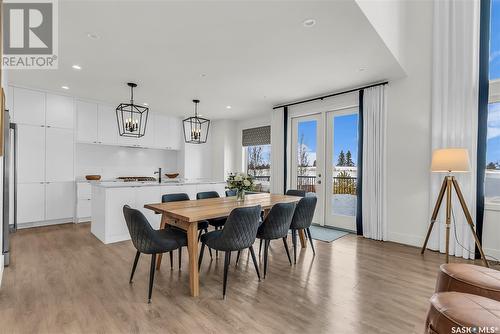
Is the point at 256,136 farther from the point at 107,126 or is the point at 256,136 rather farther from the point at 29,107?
the point at 29,107

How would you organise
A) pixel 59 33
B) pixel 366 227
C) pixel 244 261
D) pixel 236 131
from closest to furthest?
1. pixel 59 33
2. pixel 244 261
3. pixel 366 227
4. pixel 236 131

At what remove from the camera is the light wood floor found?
1.95 metres

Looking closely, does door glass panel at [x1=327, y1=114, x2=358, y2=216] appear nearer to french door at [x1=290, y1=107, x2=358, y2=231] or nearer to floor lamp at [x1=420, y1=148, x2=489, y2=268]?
french door at [x1=290, y1=107, x2=358, y2=231]

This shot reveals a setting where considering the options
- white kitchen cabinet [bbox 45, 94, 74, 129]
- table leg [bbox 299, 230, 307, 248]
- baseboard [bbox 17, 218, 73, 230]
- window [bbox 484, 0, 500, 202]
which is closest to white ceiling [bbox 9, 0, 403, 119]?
white kitchen cabinet [bbox 45, 94, 74, 129]

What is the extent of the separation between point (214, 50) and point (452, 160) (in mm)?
3277

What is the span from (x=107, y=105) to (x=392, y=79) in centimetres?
592

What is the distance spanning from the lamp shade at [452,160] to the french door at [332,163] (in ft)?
5.12

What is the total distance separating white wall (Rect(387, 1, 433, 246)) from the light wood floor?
1.94 ft

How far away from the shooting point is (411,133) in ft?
13.1

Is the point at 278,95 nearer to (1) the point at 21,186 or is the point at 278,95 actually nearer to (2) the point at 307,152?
(2) the point at 307,152

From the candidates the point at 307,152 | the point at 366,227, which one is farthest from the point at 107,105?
the point at 366,227

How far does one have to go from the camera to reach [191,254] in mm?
2426

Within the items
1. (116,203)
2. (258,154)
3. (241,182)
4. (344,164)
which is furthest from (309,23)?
(258,154)

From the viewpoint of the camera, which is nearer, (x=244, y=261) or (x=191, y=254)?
(x=191, y=254)
